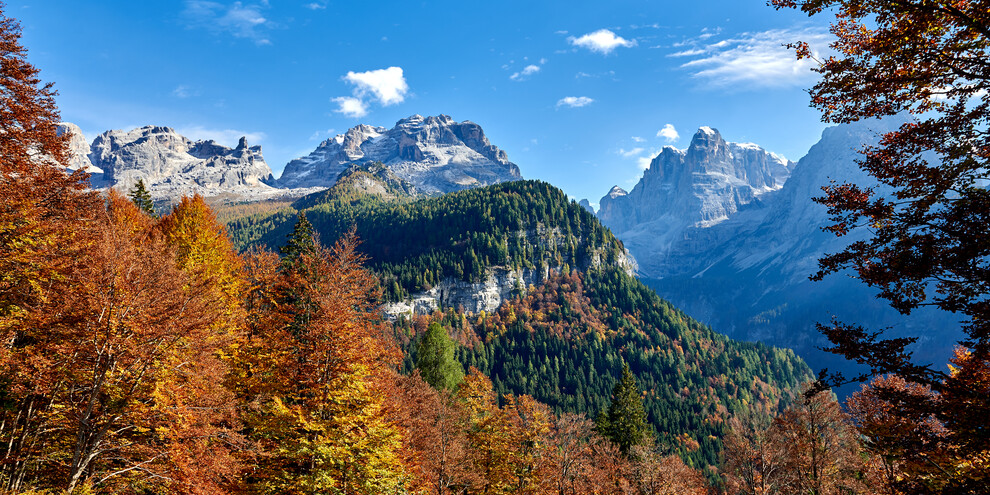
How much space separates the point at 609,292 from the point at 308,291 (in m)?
178

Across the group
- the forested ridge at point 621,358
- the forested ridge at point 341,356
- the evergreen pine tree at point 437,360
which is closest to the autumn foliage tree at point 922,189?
the forested ridge at point 341,356

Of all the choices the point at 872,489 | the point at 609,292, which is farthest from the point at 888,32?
the point at 609,292

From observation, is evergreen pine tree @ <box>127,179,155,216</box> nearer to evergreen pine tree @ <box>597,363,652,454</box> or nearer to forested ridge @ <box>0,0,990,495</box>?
forested ridge @ <box>0,0,990,495</box>

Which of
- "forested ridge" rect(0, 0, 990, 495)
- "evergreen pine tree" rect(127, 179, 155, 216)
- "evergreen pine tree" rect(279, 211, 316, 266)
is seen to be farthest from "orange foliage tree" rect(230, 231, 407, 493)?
"evergreen pine tree" rect(127, 179, 155, 216)

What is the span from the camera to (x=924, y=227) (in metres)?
8.98

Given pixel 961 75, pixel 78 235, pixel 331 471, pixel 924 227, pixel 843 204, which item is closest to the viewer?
pixel 961 75

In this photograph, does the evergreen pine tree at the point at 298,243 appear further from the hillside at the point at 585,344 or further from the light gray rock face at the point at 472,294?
the light gray rock face at the point at 472,294

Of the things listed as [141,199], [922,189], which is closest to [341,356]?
[922,189]

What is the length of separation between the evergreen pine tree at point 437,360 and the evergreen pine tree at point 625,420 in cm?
1870

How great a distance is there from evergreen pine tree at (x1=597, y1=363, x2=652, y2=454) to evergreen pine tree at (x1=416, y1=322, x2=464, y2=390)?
1870 centimetres

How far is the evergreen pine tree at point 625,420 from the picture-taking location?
167 feet

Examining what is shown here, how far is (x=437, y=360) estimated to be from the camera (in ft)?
183

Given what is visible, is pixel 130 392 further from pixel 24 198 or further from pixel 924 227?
pixel 924 227

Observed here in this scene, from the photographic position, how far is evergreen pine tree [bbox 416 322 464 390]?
5462cm
